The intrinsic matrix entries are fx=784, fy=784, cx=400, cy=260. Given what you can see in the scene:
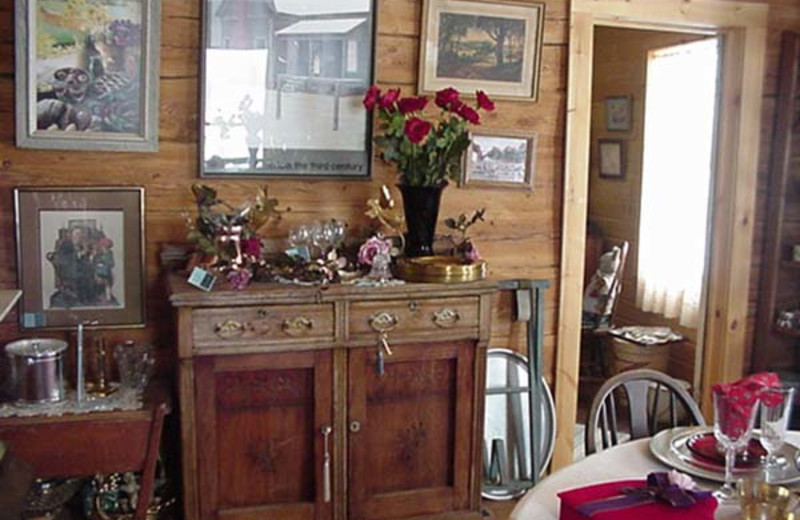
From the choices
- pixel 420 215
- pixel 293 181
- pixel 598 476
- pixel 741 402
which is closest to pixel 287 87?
pixel 293 181

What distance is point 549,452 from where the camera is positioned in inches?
125

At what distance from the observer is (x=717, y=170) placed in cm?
347

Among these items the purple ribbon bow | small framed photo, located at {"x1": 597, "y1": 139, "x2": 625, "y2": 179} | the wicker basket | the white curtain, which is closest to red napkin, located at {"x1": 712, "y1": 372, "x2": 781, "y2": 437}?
the purple ribbon bow

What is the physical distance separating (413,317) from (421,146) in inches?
23.2

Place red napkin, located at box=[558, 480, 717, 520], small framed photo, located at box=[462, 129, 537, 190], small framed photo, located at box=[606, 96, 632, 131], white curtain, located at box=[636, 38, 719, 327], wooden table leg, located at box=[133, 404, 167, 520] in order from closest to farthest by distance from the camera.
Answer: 1. red napkin, located at box=[558, 480, 717, 520]
2. wooden table leg, located at box=[133, 404, 167, 520]
3. small framed photo, located at box=[462, 129, 537, 190]
4. white curtain, located at box=[636, 38, 719, 327]
5. small framed photo, located at box=[606, 96, 632, 131]

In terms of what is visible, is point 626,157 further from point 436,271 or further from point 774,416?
point 774,416

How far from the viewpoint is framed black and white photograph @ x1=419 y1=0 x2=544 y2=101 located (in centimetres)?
292

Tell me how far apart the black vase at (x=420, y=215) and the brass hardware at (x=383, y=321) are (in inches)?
11.5

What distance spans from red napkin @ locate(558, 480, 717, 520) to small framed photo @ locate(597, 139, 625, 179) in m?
3.63

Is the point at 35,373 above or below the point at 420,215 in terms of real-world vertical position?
below

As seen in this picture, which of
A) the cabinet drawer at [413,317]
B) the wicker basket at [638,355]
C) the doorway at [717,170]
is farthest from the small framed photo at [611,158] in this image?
the cabinet drawer at [413,317]

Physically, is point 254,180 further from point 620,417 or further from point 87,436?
point 620,417

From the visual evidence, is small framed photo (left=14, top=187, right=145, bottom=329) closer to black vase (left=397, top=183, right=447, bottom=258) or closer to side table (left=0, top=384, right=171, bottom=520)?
side table (left=0, top=384, right=171, bottom=520)

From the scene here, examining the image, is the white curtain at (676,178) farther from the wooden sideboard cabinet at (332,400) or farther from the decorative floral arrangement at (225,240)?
the decorative floral arrangement at (225,240)
